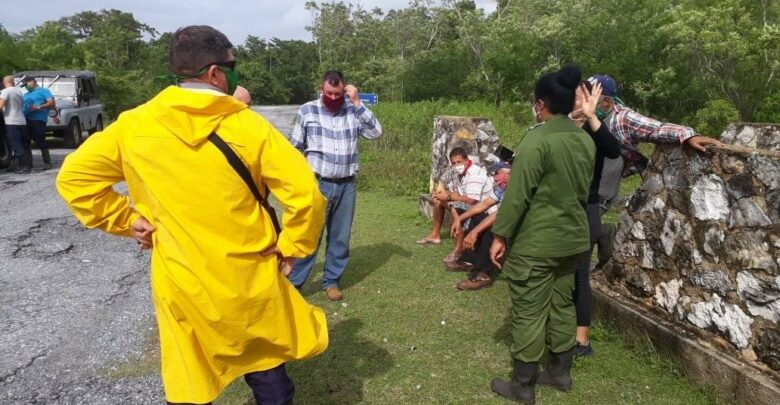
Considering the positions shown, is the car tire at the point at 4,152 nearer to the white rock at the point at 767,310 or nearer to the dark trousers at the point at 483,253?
the dark trousers at the point at 483,253

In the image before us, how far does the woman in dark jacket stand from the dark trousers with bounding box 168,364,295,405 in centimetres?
193

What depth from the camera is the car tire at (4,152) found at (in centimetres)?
1062

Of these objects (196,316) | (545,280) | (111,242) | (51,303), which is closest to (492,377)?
(545,280)

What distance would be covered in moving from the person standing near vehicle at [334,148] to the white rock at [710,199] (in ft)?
8.05

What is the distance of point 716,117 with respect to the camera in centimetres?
1516

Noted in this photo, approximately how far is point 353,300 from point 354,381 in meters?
1.34

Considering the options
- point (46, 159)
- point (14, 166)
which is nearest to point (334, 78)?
point (14, 166)

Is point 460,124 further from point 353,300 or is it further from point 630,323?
point 630,323

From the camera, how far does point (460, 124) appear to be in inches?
309

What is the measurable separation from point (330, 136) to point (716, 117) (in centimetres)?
1400

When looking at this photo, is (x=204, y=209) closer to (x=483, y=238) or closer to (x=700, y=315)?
(x=700, y=315)

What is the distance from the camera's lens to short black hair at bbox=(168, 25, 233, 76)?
2062 mm

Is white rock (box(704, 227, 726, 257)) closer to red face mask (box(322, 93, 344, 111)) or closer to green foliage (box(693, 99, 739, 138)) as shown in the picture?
red face mask (box(322, 93, 344, 111))

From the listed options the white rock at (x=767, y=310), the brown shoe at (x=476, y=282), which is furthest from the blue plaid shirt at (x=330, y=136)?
the white rock at (x=767, y=310)
